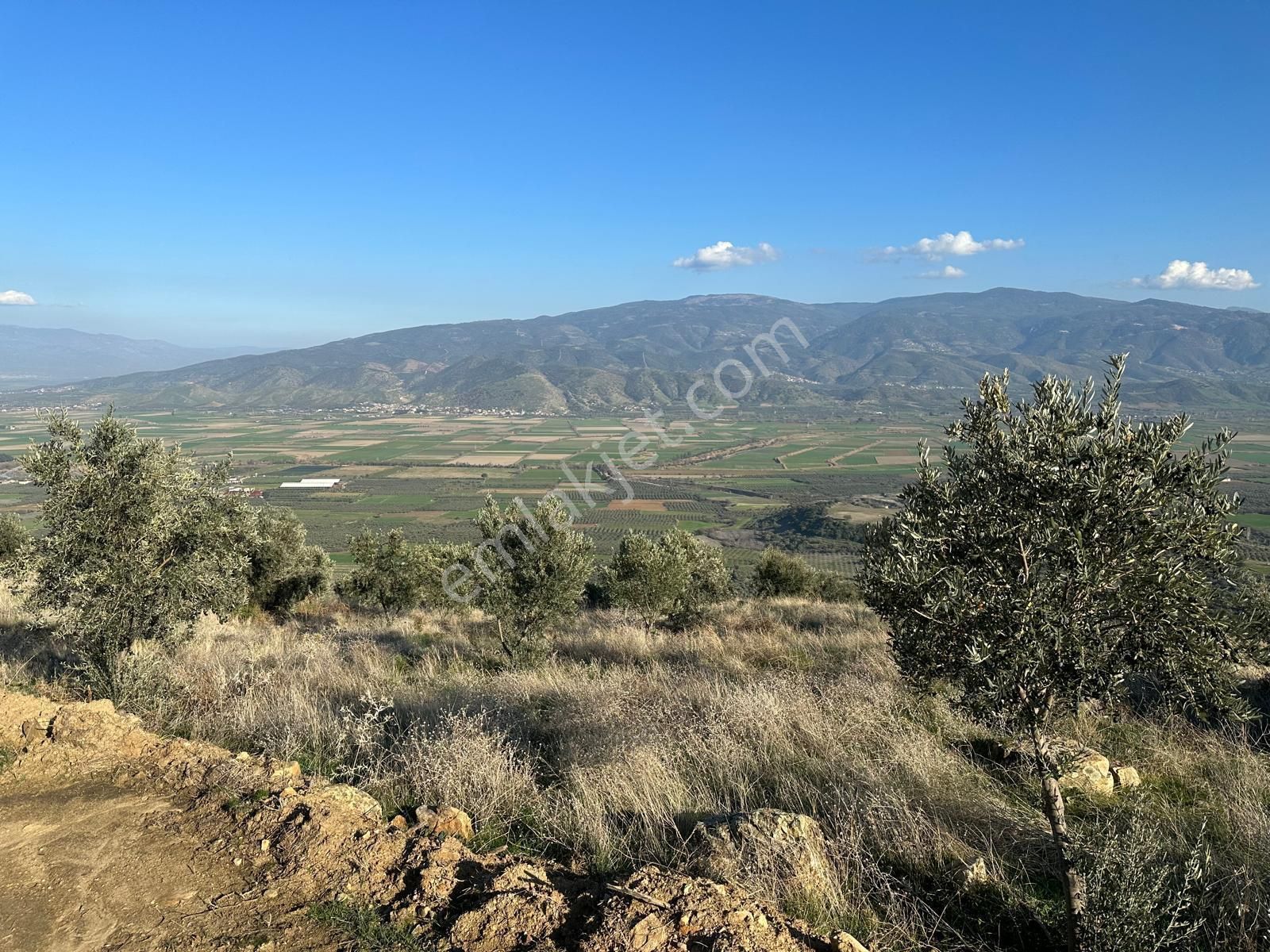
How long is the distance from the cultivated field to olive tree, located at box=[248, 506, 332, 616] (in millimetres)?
16196

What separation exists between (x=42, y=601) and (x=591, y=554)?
11049 mm

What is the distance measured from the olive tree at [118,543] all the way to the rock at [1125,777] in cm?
1267

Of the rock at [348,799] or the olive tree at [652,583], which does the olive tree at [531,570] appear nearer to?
the olive tree at [652,583]

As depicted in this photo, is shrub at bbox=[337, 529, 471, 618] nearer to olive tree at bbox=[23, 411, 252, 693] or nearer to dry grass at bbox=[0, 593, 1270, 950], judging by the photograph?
dry grass at bbox=[0, 593, 1270, 950]

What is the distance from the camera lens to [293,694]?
858cm

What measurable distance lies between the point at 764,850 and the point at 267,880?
12.3 feet

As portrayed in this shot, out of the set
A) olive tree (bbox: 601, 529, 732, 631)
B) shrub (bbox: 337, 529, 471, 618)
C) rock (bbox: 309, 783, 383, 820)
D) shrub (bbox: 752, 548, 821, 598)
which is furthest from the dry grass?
shrub (bbox: 752, 548, 821, 598)

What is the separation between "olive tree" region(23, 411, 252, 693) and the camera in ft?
32.1

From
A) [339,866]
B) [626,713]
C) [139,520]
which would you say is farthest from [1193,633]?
[139,520]

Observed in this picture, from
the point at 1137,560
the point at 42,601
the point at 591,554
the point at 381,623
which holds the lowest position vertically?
the point at 381,623

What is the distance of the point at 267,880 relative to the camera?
4797 millimetres

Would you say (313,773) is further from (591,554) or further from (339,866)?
(591,554)

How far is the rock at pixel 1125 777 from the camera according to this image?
22.0 feet

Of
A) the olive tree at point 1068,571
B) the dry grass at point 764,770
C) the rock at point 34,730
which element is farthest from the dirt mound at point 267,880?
the olive tree at point 1068,571
